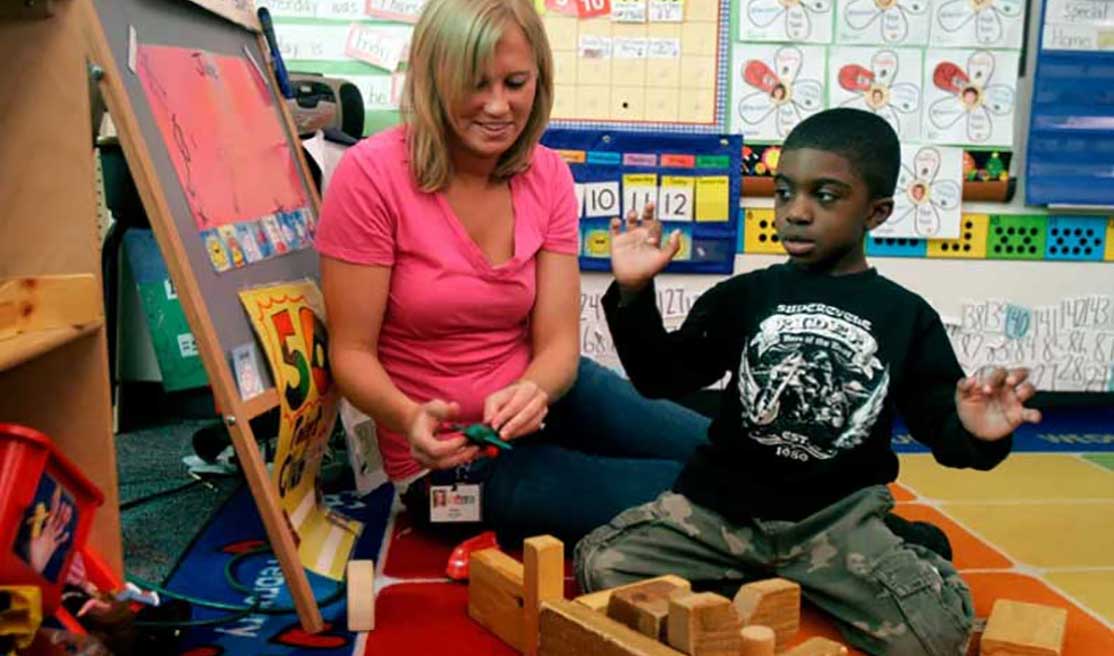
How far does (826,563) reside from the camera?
3.56 feet

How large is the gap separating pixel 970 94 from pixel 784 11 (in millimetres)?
445

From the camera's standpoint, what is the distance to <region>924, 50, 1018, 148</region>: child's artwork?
7.13 feet

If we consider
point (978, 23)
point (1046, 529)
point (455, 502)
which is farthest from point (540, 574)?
point (978, 23)

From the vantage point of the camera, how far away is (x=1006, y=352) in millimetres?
2271

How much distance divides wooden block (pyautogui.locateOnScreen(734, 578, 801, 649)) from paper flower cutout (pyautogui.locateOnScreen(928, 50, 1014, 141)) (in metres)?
1.58

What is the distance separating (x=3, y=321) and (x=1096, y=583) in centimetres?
127

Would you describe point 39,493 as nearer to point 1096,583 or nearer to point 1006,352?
point 1096,583

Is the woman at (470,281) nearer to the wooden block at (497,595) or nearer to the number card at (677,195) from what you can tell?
the wooden block at (497,595)

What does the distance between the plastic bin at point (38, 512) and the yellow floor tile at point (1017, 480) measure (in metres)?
1.27

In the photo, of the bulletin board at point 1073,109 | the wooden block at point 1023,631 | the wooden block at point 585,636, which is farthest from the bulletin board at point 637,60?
the wooden block at point 585,636

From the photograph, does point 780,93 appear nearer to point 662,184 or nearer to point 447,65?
point 662,184

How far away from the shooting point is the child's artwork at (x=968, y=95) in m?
2.17

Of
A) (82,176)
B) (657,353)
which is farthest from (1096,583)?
(82,176)

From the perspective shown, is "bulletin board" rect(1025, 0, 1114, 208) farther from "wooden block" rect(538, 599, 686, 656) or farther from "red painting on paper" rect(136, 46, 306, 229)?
"wooden block" rect(538, 599, 686, 656)
